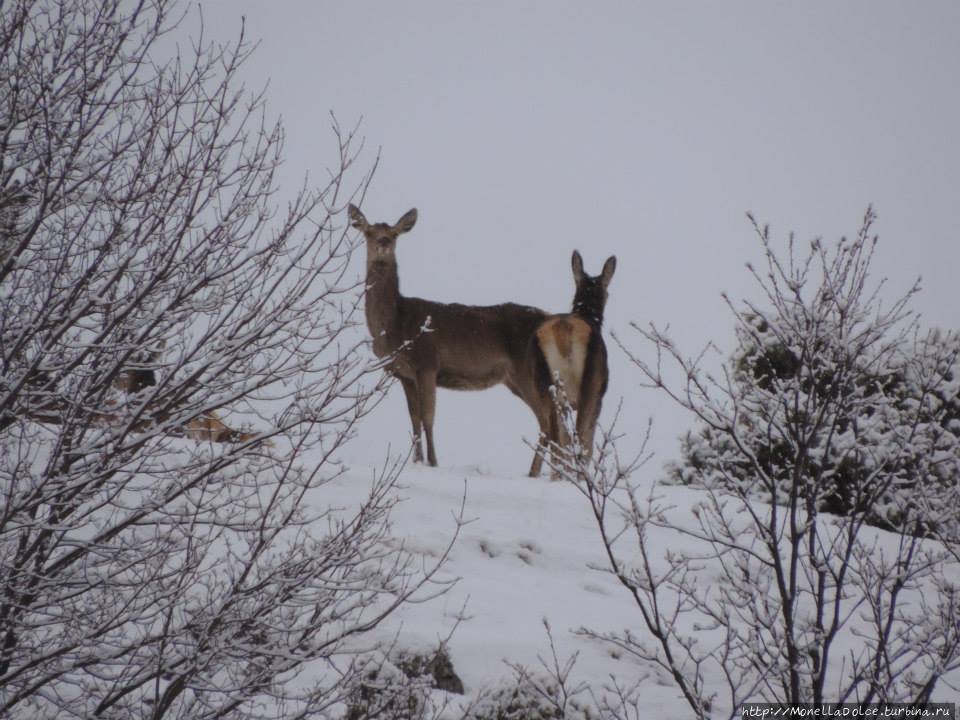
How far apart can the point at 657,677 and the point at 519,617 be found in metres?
0.88

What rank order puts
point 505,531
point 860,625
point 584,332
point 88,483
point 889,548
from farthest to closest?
point 584,332
point 889,548
point 505,531
point 860,625
point 88,483

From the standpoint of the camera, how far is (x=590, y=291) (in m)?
10.6

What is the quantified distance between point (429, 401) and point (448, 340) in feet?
3.10

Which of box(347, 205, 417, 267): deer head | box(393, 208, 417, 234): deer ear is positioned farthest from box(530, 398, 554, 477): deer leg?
box(393, 208, 417, 234): deer ear

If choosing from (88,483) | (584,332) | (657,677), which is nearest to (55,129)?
(88,483)

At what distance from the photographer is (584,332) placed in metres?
9.66

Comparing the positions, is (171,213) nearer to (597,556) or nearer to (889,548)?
(597,556)

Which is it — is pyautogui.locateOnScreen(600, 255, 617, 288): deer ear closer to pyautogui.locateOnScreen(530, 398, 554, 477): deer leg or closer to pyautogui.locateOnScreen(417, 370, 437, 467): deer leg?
pyautogui.locateOnScreen(530, 398, 554, 477): deer leg

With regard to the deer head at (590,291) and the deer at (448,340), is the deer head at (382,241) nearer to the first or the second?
the deer at (448,340)

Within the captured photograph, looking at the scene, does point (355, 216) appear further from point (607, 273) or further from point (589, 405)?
point (607, 273)

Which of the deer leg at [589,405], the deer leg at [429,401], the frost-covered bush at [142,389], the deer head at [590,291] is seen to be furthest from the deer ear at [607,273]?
the frost-covered bush at [142,389]

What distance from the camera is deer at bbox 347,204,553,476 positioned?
10.1m

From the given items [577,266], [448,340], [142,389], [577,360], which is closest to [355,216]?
[142,389]

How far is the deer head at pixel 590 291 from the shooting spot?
34.7 feet
